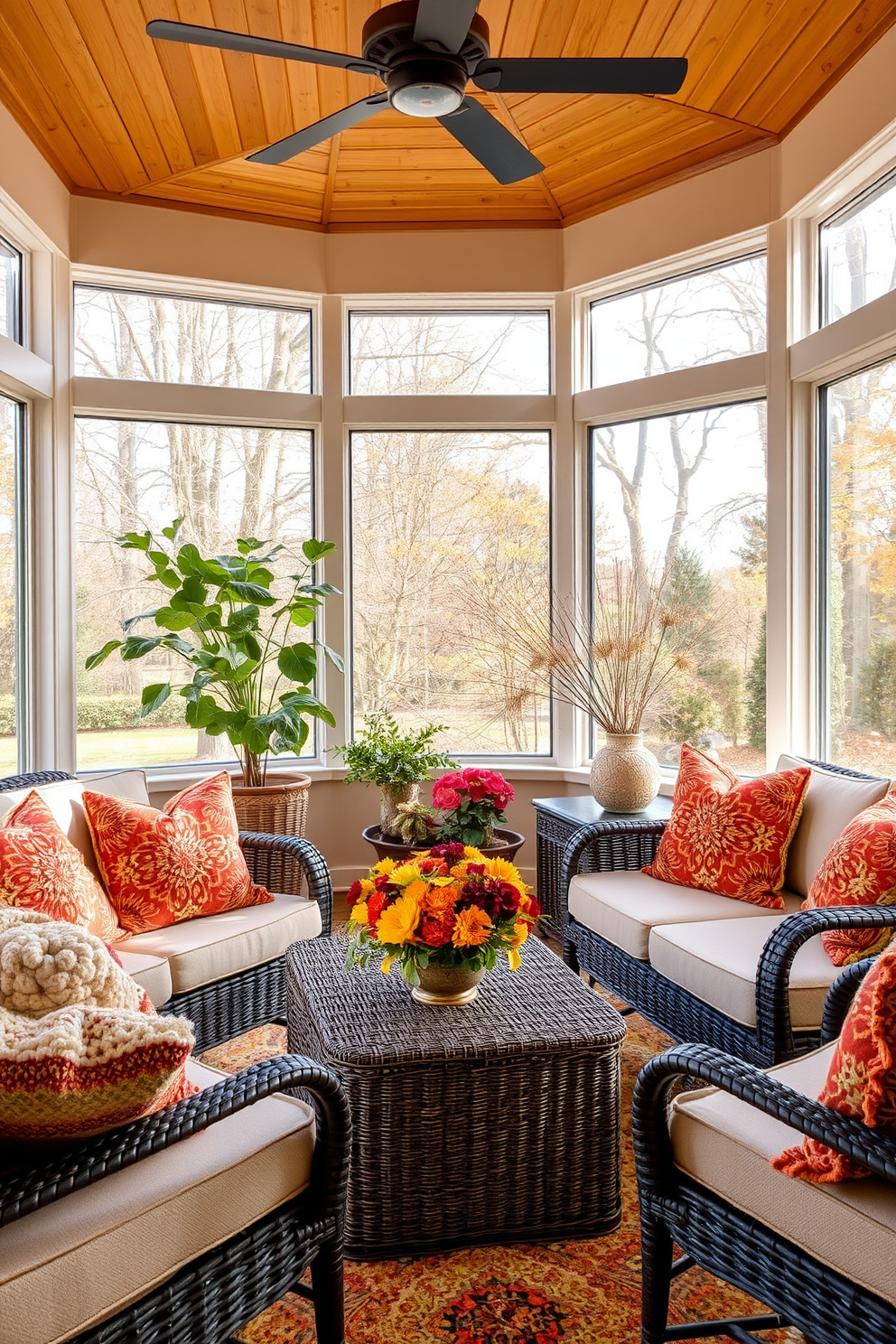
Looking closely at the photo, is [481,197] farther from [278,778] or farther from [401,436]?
[278,778]

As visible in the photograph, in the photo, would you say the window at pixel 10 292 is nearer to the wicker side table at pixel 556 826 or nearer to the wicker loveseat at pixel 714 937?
the wicker side table at pixel 556 826

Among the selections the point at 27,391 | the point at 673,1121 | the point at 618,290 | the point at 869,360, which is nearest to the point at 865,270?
the point at 869,360

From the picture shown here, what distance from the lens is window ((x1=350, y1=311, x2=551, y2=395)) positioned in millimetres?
4824

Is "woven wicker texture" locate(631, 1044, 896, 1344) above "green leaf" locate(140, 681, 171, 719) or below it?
below

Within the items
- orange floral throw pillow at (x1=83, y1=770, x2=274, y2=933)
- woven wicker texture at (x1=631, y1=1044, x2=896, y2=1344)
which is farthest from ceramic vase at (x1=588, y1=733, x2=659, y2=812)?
woven wicker texture at (x1=631, y1=1044, x2=896, y2=1344)

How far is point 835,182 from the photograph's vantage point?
139 inches

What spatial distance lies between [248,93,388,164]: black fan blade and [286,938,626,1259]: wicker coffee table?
8.06ft

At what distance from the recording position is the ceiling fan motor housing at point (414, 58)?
7.90 feet

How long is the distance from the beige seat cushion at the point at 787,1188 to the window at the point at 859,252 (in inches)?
110

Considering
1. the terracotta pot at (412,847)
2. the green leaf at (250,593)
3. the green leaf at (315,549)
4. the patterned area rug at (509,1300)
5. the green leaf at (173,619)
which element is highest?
the green leaf at (315,549)

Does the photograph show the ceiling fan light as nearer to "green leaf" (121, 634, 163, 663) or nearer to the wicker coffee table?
"green leaf" (121, 634, 163, 663)

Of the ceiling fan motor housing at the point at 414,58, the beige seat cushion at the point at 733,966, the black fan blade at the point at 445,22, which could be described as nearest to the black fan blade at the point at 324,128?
the ceiling fan motor housing at the point at 414,58

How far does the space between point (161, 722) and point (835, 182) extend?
3.66 metres

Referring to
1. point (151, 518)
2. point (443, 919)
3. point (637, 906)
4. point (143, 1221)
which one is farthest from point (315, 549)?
point (143, 1221)
